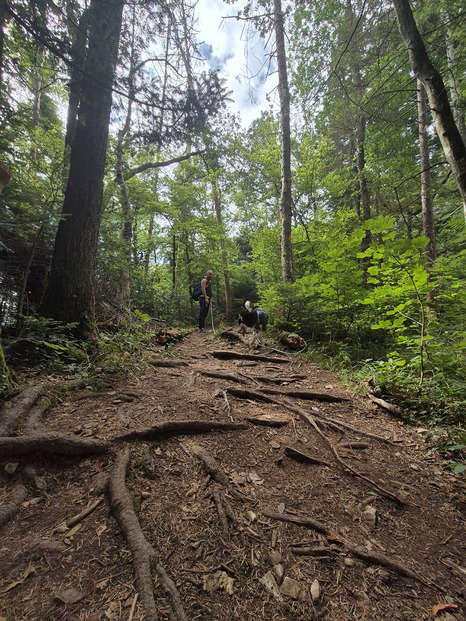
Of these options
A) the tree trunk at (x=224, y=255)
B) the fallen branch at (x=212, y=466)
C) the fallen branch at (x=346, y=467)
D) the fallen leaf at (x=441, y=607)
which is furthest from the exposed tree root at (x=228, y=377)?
the tree trunk at (x=224, y=255)

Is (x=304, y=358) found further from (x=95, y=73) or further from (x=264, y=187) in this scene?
(x=264, y=187)

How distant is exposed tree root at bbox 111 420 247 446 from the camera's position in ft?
7.55

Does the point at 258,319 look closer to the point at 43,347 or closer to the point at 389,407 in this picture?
the point at 389,407

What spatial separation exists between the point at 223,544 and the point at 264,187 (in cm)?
1384

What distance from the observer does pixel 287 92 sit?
8250 millimetres

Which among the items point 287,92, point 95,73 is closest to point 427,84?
point 95,73

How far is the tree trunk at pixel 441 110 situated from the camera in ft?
8.78

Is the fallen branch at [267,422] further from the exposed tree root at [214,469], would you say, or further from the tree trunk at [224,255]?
the tree trunk at [224,255]

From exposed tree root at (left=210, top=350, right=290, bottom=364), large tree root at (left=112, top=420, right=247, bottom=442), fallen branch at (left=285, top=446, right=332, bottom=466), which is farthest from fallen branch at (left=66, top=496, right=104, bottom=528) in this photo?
exposed tree root at (left=210, top=350, right=290, bottom=364)

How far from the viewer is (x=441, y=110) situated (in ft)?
8.88

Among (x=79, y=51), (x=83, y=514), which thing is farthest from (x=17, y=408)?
(x=79, y=51)

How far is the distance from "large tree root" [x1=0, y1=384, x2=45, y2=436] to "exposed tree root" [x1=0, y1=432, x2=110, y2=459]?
0.21m

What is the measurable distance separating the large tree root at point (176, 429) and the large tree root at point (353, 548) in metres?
1.04

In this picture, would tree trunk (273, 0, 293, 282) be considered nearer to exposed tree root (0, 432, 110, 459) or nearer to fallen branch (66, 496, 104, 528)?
exposed tree root (0, 432, 110, 459)
